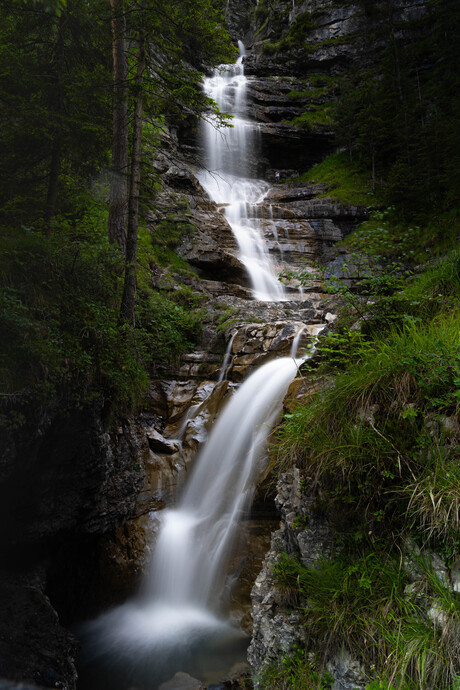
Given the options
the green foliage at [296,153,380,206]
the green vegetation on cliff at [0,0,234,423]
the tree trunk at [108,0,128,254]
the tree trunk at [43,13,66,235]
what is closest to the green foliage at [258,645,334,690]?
the green vegetation on cliff at [0,0,234,423]

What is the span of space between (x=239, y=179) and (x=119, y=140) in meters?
17.8

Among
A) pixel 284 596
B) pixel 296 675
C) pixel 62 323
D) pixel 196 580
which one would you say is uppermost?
pixel 62 323

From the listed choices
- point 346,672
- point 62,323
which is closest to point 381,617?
point 346,672

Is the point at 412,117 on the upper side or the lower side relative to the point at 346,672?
upper

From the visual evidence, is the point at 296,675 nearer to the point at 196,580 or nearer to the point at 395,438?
the point at 395,438

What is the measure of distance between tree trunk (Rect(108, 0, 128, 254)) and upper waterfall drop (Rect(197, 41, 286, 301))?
23.7 feet

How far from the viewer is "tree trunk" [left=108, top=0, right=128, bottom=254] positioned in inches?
280

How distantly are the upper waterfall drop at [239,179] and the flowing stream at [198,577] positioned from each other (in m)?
7.64

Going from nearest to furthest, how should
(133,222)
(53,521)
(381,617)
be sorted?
(381,617), (53,521), (133,222)

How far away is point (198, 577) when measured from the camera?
546 centimetres

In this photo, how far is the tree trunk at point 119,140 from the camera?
7.11m

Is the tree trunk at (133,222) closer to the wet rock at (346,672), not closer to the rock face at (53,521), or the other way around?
the rock face at (53,521)

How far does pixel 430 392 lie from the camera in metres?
2.65

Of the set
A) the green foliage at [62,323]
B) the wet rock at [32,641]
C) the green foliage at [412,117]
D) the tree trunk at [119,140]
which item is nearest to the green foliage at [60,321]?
the green foliage at [62,323]
